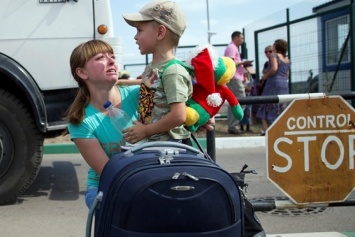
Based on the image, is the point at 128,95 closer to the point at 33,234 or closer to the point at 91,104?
the point at 91,104

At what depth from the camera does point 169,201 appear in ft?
6.64

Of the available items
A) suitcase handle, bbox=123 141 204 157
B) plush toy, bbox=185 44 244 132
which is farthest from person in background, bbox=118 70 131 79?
suitcase handle, bbox=123 141 204 157

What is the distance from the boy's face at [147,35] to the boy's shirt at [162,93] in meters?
0.10

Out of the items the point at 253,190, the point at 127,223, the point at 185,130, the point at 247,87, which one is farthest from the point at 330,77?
the point at 127,223

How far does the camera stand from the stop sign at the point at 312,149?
12.8ft

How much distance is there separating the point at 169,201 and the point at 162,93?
28.8 inches

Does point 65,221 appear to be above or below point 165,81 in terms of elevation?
below

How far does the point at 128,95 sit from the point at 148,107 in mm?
208

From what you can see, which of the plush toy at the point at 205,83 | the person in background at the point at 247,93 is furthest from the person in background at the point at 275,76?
the plush toy at the point at 205,83

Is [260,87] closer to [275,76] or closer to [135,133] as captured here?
[275,76]

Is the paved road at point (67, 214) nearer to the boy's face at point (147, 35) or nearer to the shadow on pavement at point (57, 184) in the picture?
the shadow on pavement at point (57, 184)

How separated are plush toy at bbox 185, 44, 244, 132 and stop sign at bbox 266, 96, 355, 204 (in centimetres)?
A: 118

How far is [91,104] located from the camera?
2.66 m

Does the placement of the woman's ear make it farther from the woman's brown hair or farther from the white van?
the white van
